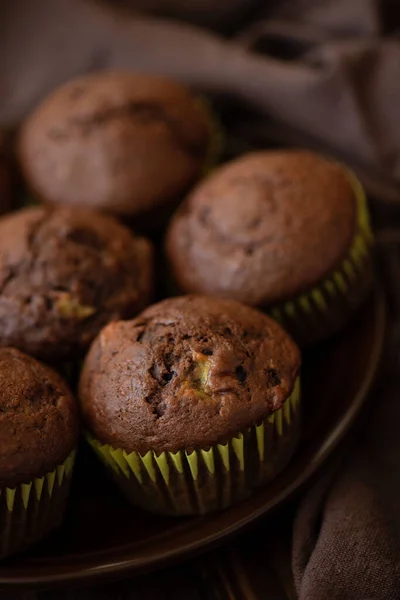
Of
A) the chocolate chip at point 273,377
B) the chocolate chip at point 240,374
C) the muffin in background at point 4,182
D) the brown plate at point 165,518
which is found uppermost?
the muffin in background at point 4,182

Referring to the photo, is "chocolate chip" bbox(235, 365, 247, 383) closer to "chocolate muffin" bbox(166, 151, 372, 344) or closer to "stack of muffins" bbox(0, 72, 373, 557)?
"stack of muffins" bbox(0, 72, 373, 557)

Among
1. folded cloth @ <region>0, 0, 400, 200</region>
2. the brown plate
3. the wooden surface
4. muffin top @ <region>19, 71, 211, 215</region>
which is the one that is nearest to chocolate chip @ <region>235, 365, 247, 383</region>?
the brown plate

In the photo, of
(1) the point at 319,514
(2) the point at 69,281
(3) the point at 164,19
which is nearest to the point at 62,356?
(2) the point at 69,281

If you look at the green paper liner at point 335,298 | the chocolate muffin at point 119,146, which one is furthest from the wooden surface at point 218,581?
the chocolate muffin at point 119,146

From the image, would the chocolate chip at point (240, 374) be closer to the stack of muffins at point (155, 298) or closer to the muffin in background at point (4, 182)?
the stack of muffins at point (155, 298)

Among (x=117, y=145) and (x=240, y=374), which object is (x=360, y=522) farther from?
(x=117, y=145)
